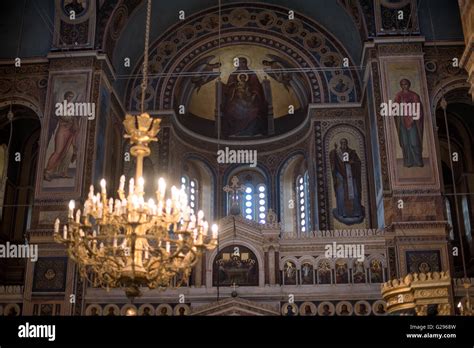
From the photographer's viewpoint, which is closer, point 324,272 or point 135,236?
point 135,236

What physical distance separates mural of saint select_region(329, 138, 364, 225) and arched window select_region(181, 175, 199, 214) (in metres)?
4.08

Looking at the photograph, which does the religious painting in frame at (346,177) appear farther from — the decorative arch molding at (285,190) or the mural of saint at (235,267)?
the mural of saint at (235,267)

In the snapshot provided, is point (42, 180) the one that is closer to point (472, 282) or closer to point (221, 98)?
point (221, 98)

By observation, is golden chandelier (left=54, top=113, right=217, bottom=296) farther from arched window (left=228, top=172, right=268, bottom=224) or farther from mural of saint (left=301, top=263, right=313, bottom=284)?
arched window (left=228, top=172, right=268, bottom=224)

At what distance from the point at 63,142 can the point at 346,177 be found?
6519 mm

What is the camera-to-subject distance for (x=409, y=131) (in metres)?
13.1

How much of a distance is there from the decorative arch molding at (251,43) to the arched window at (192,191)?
2208 millimetres

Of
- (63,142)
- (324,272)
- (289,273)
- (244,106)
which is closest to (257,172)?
(244,106)

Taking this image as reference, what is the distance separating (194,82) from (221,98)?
118cm

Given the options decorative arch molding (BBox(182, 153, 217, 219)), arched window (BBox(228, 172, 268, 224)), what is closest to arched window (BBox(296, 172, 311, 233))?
arched window (BBox(228, 172, 268, 224))

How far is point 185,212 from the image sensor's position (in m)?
7.78

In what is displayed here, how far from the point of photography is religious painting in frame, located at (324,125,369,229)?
1492 cm

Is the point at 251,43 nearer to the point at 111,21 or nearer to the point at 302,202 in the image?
the point at 111,21

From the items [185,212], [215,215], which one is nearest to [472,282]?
[185,212]
